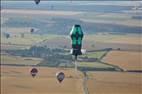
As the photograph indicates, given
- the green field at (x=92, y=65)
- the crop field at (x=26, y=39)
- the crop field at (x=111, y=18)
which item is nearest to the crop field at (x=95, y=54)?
the green field at (x=92, y=65)

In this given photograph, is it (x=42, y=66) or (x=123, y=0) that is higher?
(x=123, y=0)

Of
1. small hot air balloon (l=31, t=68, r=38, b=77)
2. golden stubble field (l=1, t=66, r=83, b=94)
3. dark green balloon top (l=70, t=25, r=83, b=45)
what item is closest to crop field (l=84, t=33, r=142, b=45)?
golden stubble field (l=1, t=66, r=83, b=94)

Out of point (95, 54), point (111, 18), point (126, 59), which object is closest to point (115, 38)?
point (95, 54)

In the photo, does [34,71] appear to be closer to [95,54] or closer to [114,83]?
[114,83]

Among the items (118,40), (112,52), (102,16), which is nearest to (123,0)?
(102,16)

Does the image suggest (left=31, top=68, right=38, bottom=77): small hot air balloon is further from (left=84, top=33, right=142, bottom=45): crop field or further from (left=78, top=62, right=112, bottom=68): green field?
(left=84, top=33, right=142, bottom=45): crop field

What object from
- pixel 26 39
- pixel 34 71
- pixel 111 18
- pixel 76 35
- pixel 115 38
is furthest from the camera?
pixel 111 18

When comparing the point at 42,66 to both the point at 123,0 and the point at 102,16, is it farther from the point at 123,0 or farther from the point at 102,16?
the point at 123,0
